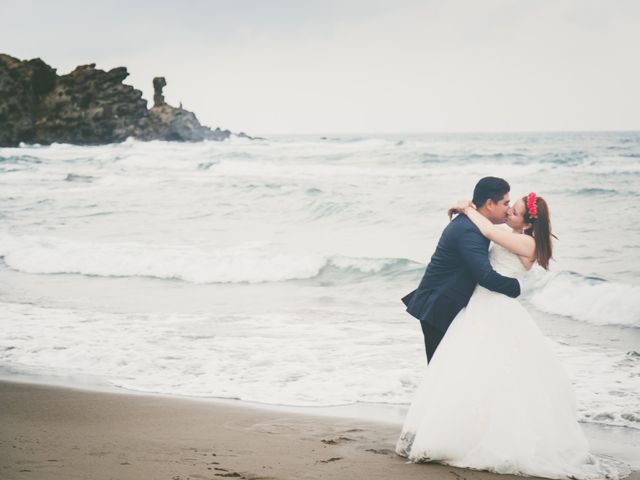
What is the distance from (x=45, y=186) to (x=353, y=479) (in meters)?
27.4

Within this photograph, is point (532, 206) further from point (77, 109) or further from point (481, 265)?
point (77, 109)

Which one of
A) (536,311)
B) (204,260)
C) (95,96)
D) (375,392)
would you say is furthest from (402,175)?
(95,96)

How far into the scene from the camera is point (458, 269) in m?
4.42

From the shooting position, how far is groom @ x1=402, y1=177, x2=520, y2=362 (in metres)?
4.23

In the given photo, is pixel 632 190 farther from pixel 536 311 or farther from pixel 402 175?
pixel 536 311

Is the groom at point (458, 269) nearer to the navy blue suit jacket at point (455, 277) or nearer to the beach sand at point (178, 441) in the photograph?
the navy blue suit jacket at point (455, 277)

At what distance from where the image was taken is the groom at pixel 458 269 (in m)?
4.23

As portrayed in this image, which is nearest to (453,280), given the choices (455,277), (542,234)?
(455,277)

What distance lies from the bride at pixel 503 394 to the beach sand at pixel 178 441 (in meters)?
0.14

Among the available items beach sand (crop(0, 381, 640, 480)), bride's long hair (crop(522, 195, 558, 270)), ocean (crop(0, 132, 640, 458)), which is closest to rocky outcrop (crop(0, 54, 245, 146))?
ocean (crop(0, 132, 640, 458))

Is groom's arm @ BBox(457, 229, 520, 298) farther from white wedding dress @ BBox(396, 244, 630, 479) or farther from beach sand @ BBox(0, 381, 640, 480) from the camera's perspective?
beach sand @ BBox(0, 381, 640, 480)

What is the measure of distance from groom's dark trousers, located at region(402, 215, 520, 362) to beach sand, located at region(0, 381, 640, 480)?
0.89 meters

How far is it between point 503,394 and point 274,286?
8.38 metres

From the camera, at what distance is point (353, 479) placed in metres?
3.93
